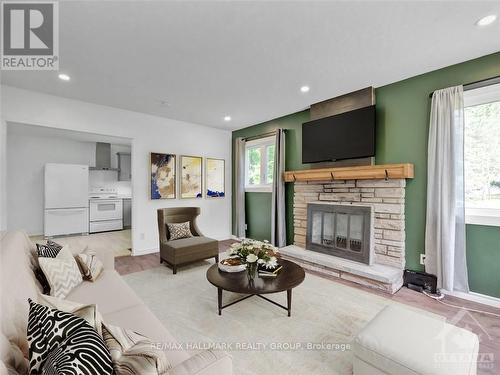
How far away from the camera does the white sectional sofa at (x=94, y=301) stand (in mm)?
853

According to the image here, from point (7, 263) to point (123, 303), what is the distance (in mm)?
715

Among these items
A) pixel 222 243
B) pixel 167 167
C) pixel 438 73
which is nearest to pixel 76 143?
pixel 167 167

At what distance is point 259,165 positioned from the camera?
5.01 m

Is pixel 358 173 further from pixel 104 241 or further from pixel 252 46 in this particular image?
pixel 104 241

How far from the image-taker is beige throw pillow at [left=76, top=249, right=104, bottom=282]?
200 cm

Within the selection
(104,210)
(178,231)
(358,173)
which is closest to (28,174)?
(104,210)

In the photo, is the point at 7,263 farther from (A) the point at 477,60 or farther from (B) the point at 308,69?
(A) the point at 477,60

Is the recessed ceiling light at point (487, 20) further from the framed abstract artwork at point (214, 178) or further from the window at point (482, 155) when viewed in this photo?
the framed abstract artwork at point (214, 178)

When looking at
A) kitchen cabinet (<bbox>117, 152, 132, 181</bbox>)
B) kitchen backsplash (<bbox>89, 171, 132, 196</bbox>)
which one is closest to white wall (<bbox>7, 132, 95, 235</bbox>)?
kitchen backsplash (<bbox>89, 171, 132, 196</bbox>)

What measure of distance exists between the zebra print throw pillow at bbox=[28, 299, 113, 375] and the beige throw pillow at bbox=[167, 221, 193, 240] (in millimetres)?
2831

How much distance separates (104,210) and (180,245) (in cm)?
425

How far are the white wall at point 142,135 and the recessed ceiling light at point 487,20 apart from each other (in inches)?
173

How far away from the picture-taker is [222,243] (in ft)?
16.8

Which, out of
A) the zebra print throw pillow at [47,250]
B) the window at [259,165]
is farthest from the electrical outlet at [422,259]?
the zebra print throw pillow at [47,250]
